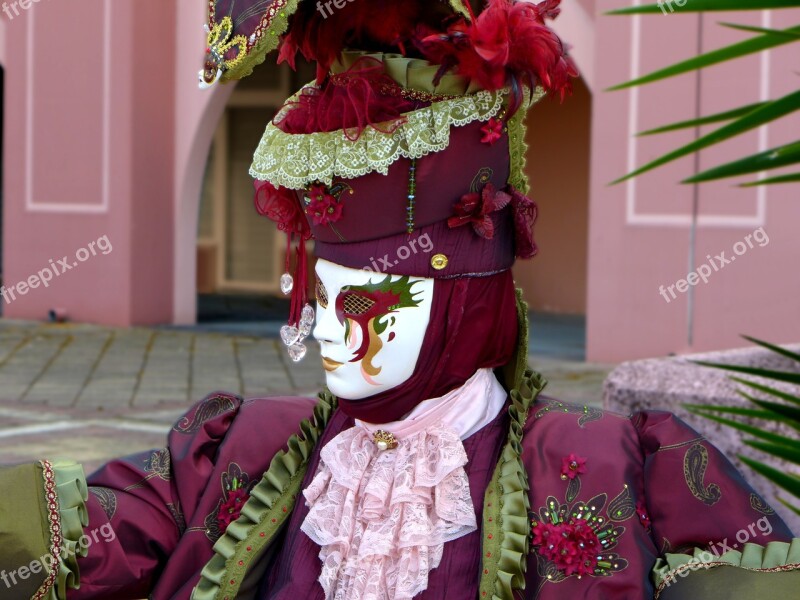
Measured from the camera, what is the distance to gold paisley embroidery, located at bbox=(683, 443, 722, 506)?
6.19 feet

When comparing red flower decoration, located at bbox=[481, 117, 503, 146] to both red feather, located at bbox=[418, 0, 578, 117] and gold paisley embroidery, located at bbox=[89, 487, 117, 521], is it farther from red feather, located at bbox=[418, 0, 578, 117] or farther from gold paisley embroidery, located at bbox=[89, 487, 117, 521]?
gold paisley embroidery, located at bbox=[89, 487, 117, 521]

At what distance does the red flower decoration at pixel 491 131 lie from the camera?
75.6 inches

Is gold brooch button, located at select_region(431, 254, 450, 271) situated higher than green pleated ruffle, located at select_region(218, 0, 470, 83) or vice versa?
green pleated ruffle, located at select_region(218, 0, 470, 83)

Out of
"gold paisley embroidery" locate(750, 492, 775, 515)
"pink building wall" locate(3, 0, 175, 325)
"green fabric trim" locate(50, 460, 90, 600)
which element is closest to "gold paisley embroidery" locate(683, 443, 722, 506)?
"gold paisley embroidery" locate(750, 492, 775, 515)

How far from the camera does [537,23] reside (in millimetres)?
1909

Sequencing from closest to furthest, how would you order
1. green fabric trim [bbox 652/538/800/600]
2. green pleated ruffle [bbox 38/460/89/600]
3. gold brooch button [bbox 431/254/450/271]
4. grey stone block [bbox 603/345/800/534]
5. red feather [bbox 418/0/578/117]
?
1. green fabric trim [bbox 652/538/800/600]
2. red feather [bbox 418/0/578/117]
3. gold brooch button [bbox 431/254/450/271]
4. green pleated ruffle [bbox 38/460/89/600]
5. grey stone block [bbox 603/345/800/534]

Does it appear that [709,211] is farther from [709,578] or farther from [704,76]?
[709,578]

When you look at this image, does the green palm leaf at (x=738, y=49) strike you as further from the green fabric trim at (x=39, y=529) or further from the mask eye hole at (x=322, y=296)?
the green fabric trim at (x=39, y=529)

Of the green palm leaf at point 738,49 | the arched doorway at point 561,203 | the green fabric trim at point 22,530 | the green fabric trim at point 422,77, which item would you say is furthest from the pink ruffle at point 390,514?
the arched doorway at point 561,203

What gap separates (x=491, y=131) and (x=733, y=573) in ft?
2.45

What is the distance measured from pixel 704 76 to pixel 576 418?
20.7 feet

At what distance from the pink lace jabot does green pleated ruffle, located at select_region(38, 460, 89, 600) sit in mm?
381

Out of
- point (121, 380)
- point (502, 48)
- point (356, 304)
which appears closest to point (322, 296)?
point (356, 304)

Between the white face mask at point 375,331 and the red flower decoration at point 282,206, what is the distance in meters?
0.18
